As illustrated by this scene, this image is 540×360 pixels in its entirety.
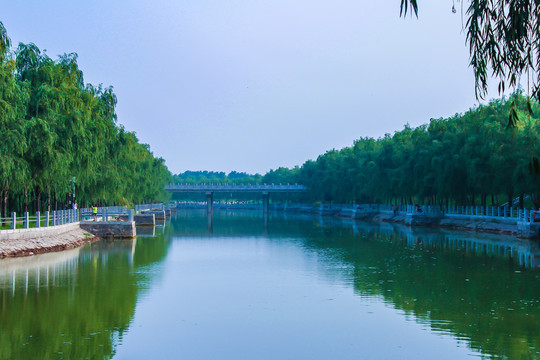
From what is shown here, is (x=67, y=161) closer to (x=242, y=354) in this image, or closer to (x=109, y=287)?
(x=109, y=287)

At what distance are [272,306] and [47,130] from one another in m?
15.7

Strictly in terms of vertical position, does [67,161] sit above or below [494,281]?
above

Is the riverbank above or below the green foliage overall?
below

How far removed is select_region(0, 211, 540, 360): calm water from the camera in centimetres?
1226

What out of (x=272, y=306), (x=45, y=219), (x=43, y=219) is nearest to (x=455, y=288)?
(x=272, y=306)

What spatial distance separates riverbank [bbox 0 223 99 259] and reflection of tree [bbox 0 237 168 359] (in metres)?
3.19

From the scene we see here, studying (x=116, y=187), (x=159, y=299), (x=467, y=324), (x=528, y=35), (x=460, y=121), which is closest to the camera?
(x=528, y=35)

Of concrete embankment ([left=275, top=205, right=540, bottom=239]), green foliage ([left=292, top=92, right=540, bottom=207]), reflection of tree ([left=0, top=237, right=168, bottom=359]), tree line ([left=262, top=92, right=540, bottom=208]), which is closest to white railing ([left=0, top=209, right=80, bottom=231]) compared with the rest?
reflection of tree ([left=0, top=237, right=168, bottom=359])

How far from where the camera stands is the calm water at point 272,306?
40.2 ft

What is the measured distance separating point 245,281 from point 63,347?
985 centimetres

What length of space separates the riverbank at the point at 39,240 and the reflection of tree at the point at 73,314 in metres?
3.19

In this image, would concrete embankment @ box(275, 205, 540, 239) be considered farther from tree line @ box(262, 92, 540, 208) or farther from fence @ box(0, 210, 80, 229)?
fence @ box(0, 210, 80, 229)

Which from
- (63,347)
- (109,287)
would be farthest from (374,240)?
(63,347)

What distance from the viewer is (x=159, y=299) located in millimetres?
17547
